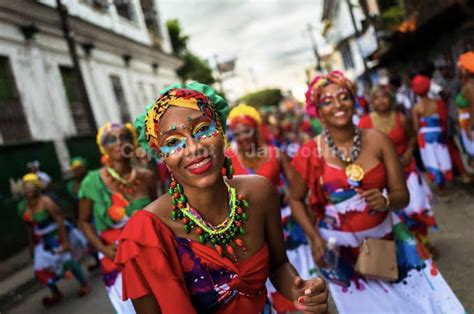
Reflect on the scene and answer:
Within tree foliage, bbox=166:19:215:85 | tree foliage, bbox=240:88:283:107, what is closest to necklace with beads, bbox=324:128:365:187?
tree foliage, bbox=166:19:215:85

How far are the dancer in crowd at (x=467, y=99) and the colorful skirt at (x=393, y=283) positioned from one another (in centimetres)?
361

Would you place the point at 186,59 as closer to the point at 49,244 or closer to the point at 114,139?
the point at 49,244

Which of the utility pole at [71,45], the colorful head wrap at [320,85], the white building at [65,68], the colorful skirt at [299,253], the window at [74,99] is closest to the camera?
the colorful head wrap at [320,85]

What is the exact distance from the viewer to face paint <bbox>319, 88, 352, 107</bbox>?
3361 mm

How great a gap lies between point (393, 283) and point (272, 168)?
1.94m

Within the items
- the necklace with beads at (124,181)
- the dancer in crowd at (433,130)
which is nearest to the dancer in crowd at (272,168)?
the necklace with beads at (124,181)

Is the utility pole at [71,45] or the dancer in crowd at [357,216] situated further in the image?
the utility pole at [71,45]

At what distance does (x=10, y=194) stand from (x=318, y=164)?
8279mm

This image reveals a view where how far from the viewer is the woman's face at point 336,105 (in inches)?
131

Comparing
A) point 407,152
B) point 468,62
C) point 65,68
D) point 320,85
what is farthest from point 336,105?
point 65,68

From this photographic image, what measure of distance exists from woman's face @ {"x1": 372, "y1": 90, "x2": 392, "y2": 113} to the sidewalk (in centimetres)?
622

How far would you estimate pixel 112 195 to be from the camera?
4.22 meters

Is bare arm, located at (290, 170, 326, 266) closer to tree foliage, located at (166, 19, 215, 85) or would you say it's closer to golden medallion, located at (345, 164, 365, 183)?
golden medallion, located at (345, 164, 365, 183)

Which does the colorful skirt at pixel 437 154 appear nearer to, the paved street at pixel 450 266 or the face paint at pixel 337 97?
the paved street at pixel 450 266
